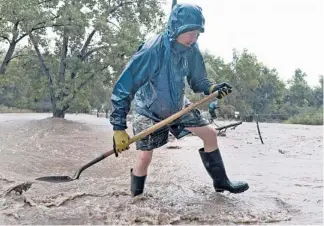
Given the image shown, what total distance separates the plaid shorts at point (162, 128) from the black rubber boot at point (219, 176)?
303 mm

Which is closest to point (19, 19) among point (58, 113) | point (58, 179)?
point (58, 113)

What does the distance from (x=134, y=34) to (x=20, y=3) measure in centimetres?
562

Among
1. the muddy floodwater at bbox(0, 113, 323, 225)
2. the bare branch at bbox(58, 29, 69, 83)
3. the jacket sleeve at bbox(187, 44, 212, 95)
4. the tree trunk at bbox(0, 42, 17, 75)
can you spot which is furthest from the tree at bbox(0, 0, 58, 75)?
the jacket sleeve at bbox(187, 44, 212, 95)

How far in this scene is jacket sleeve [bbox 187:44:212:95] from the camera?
366cm

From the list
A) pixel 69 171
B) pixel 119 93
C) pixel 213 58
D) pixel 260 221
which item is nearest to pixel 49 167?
pixel 69 171

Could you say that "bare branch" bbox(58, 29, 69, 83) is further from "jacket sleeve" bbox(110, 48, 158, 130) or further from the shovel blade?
"jacket sleeve" bbox(110, 48, 158, 130)

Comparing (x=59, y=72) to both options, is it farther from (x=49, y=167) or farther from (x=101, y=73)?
(x=49, y=167)

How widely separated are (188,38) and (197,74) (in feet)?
1.69

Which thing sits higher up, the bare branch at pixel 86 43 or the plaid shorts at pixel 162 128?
the bare branch at pixel 86 43

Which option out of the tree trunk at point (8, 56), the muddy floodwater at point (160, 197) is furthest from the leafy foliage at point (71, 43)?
the muddy floodwater at point (160, 197)

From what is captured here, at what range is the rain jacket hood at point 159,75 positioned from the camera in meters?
3.24

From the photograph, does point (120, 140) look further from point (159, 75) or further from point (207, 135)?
point (207, 135)

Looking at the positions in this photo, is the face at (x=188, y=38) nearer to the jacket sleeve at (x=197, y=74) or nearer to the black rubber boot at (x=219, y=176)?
the jacket sleeve at (x=197, y=74)

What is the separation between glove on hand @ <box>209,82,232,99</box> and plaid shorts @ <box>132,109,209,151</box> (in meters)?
0.24
